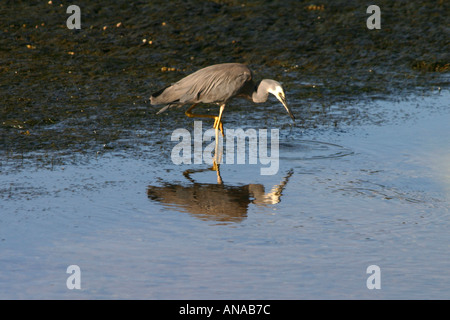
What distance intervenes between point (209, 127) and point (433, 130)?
8.90 ft

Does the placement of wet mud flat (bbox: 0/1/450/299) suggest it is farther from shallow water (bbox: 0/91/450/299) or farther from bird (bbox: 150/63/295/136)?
bird (bbox: 150/63/295/136)

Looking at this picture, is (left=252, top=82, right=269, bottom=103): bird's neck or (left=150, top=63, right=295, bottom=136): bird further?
(left=252, top=82, right=269, bottom=103): bird's neck

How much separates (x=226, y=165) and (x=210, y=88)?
54.3 inches

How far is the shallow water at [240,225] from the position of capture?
18.7ft

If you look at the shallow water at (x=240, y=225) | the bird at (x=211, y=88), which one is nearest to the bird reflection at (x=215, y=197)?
the shallow water at (x=240, y=225)

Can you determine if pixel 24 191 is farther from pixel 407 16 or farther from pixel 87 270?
pixel 407 16

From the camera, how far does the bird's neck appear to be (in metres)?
10.1

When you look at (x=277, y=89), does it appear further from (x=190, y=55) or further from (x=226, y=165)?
(x=190, y=55)

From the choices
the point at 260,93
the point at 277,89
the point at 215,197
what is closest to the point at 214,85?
the point at 260,93

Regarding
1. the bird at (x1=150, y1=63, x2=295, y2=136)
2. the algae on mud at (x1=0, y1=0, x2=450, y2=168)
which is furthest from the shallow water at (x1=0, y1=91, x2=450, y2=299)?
the algae on mud at (x1=0, y1=0, x2=450, y2=168)

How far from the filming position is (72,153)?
9016 millimetres

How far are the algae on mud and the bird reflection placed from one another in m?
1.91
